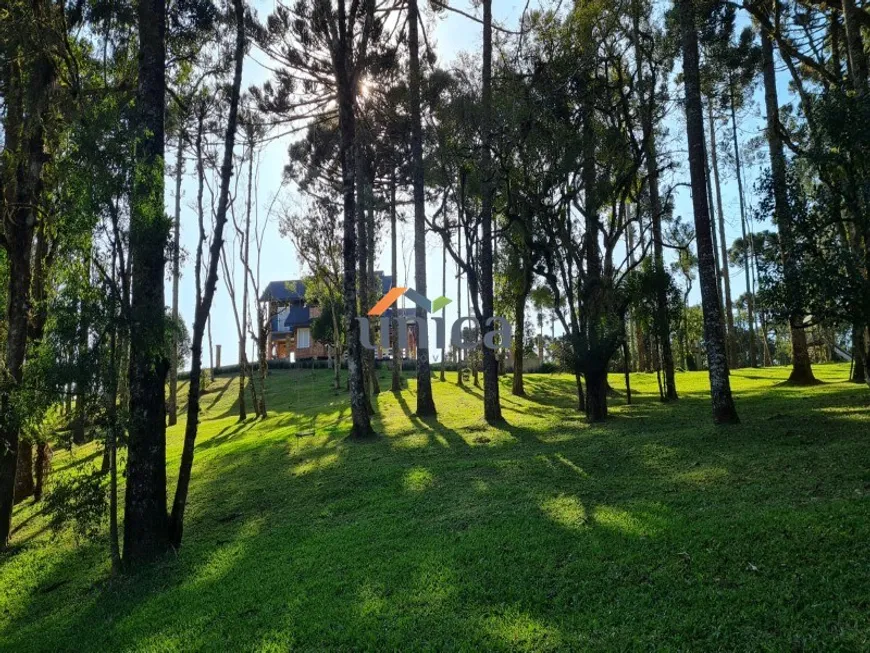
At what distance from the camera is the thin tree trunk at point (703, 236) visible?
9.86 metres

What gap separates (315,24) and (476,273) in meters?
9.85

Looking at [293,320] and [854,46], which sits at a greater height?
[854,46]

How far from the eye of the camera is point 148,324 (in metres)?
7.10

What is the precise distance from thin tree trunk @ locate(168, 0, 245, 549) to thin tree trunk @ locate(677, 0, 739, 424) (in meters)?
8.22

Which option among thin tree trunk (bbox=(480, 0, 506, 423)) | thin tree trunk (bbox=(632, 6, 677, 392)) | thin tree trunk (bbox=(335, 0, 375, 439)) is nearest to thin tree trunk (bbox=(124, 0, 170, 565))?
thin tree trunk (bbox=(335, 0, 375, 439))

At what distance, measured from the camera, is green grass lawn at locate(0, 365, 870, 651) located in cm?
419

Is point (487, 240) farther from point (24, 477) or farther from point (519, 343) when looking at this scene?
point (24, 477)

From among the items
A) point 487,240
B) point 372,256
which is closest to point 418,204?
point 487,240

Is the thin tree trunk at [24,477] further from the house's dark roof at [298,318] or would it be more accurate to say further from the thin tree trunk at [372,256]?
the house's dark roof at [298,318]

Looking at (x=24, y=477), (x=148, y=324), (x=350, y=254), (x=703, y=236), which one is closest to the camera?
Answer: (x=148, y=324)

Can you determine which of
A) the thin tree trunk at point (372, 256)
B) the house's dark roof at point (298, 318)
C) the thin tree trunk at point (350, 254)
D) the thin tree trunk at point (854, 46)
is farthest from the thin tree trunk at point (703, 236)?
the house's dark roof at point (298, 318)

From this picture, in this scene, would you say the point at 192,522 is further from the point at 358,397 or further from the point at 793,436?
the point at 793,436

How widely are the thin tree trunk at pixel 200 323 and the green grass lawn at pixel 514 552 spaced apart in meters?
0.62

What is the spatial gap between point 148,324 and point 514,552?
538 cm
